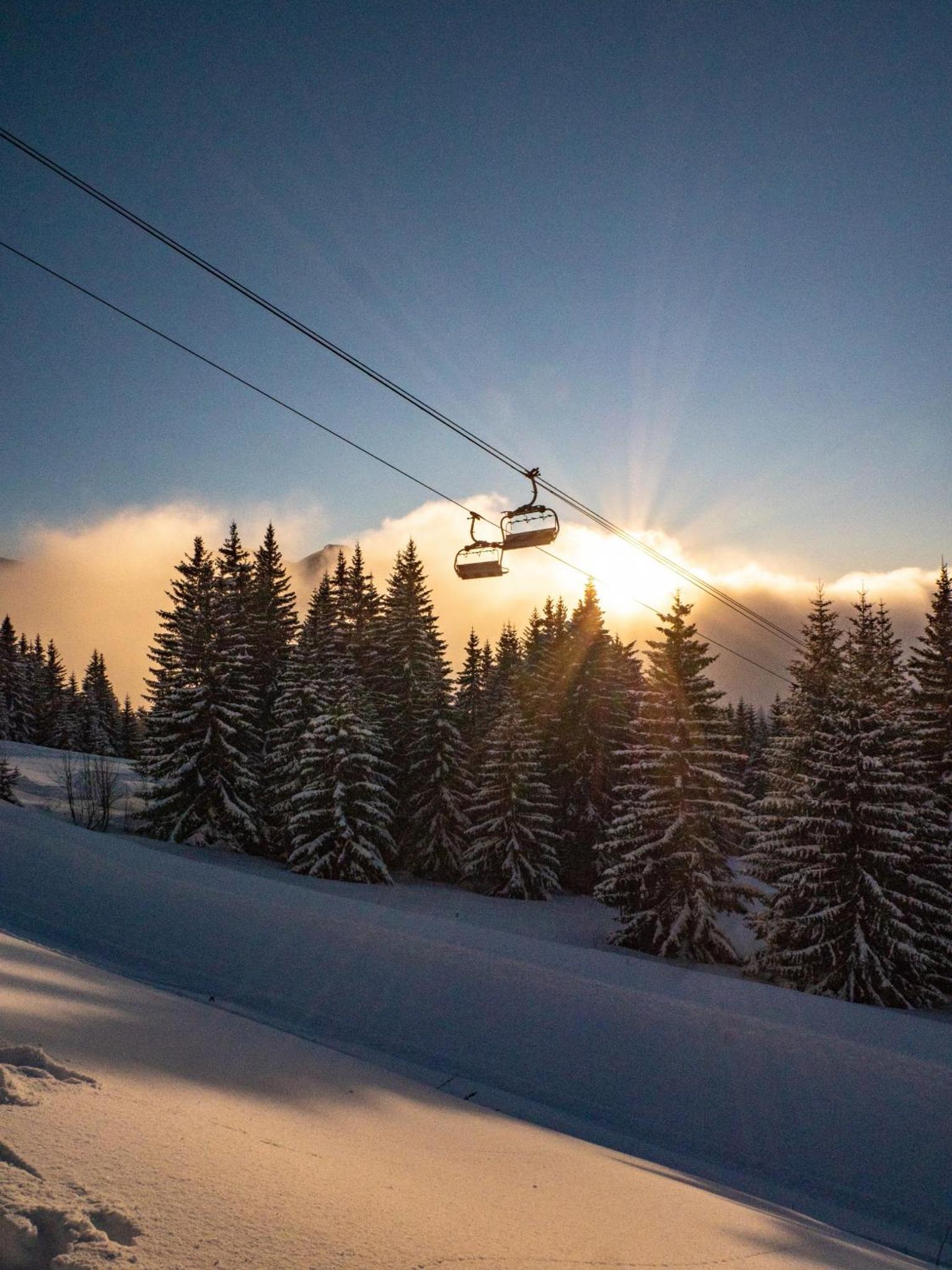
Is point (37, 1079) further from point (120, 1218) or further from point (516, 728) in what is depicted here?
Result: point (516, 728)

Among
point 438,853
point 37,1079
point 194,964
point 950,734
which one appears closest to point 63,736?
point 438,853

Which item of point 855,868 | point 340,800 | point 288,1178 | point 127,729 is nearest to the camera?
point 288,1178

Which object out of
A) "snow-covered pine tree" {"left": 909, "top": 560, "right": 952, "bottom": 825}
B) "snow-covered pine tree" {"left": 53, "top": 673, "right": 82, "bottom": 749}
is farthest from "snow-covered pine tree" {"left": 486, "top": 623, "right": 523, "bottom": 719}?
"snow-covered pine tree" {"left": 53, "top": 673, "right": 82, "bottom": 749}

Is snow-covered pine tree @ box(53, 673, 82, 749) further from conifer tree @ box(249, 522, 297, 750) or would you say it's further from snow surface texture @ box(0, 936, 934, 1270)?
snow surface texture @ box(0, 936, 934, 1270)

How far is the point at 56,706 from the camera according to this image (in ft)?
240

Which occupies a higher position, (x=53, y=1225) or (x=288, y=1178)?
(x=53, y=1225)

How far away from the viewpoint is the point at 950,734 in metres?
28.7

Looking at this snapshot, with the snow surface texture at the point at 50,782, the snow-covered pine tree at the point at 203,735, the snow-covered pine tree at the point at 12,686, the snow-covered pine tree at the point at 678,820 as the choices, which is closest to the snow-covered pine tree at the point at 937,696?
the snow-covered pine tree at the point at 678,820

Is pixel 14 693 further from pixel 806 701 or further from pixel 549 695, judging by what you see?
pixel 806 701

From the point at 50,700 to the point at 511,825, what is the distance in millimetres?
61364

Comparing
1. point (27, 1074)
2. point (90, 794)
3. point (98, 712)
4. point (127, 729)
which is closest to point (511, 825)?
point (90, 794)

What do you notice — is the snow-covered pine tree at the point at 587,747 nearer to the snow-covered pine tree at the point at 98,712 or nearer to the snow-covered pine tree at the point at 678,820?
the snow-covered pine tree at the point at 678,820

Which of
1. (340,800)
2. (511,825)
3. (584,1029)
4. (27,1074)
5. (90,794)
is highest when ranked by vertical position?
(27,1074)

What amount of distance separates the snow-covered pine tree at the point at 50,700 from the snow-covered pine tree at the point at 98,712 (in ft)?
7.64
